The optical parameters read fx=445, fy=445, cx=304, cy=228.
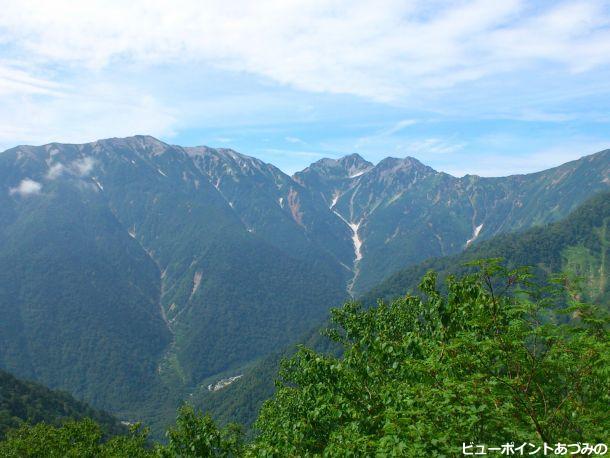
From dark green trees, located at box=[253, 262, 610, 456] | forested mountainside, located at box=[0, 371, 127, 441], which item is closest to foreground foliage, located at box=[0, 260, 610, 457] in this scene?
dark green trees, located at box=[253, 262, 610, 456]

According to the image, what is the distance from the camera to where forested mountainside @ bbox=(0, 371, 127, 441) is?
14479cm

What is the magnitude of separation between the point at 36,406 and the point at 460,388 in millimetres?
183871

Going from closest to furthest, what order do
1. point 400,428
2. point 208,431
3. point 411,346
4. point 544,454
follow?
point 544,454, point 400,428, point 411,346, point 208,431

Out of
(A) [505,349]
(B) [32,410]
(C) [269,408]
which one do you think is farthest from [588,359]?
(B) [32,410]

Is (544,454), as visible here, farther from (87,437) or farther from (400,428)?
(87,437)

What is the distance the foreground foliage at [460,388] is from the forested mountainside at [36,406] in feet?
483

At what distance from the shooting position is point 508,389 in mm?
13781

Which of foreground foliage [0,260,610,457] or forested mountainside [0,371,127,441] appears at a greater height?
foreground foliage [0,260,610,457]

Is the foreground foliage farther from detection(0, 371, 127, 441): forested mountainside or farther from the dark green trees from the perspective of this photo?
detection(0, 371, 127, 441): forested mountainside

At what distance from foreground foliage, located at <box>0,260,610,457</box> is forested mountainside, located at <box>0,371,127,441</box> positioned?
14716 centimetres

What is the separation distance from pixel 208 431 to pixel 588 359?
1741 cm

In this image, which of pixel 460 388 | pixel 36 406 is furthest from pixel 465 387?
pixel 36 406

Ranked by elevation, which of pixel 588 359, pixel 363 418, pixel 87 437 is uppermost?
pixel 588 359

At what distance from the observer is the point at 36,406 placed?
157m
